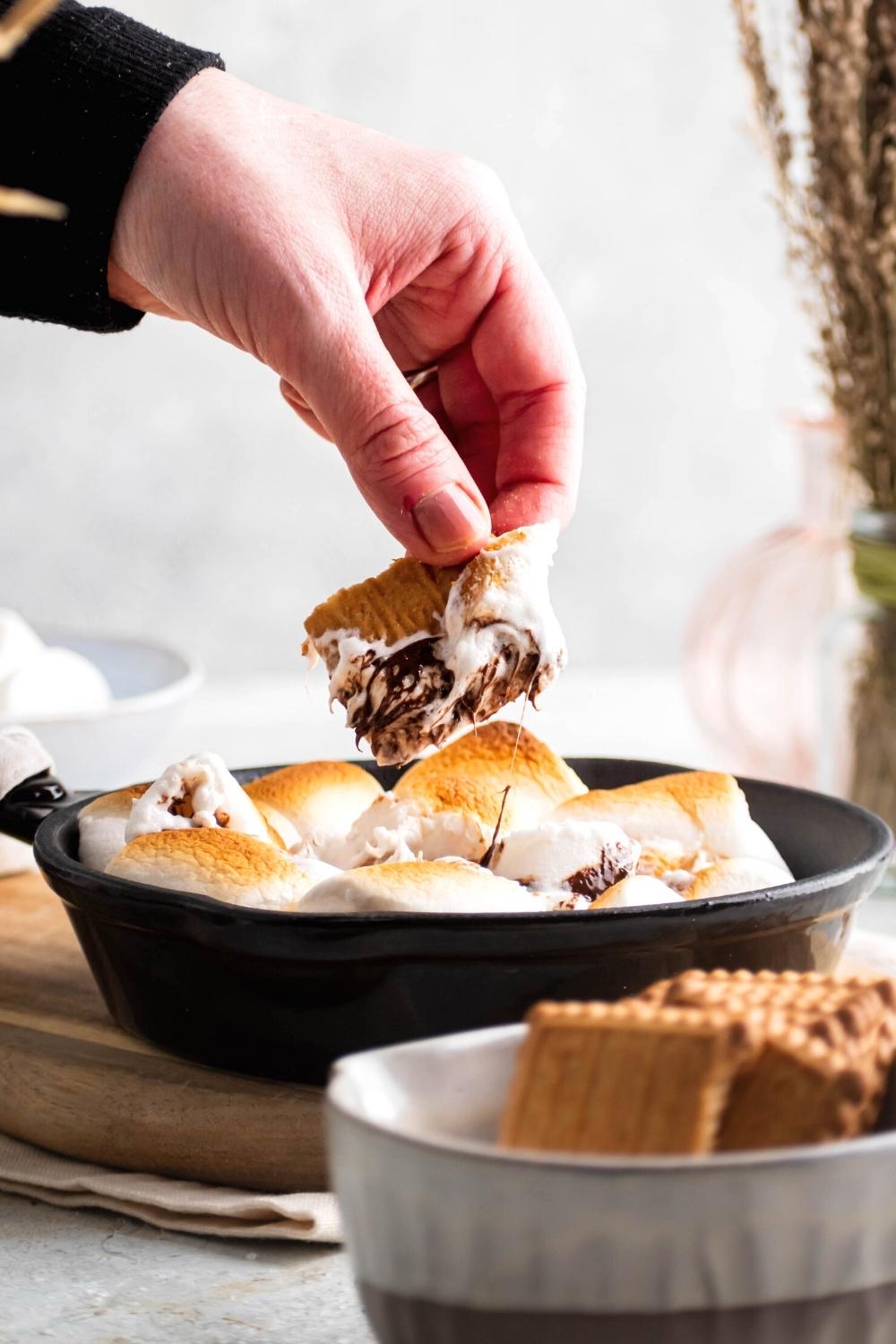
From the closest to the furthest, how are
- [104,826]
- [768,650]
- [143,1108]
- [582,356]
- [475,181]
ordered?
[143,1108]
[104,826]
[475,181]
[768,650]
[582,356]

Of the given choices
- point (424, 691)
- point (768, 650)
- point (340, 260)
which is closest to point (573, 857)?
point (424, 691)

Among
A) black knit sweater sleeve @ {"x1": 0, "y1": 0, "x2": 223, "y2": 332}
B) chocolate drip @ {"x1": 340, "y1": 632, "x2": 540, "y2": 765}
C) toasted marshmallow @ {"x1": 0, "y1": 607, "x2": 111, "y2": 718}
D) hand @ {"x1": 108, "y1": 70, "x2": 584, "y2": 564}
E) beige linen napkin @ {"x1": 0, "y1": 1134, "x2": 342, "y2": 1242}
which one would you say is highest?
black knit sweater sleeve @ {"x1": 0, "y1": 0, "x2": 223, "y2": 332}

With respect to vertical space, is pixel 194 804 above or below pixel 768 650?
above

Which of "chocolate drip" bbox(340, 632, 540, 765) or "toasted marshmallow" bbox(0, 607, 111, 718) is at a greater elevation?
"chocolate drip" bbox(340, 632, 540, 765)

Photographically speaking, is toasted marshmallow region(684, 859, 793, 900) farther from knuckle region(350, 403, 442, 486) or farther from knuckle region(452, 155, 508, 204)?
knuckle region(452, 155, 508, 204)

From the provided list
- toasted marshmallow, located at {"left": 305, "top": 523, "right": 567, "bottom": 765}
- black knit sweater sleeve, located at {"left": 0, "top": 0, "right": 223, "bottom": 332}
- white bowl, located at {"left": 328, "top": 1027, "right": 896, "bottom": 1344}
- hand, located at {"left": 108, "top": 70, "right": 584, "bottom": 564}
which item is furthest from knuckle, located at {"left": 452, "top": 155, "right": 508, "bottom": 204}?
white bowl, located at {"left": 328, "top": 1027, "right": 896, "bottom": 1344}

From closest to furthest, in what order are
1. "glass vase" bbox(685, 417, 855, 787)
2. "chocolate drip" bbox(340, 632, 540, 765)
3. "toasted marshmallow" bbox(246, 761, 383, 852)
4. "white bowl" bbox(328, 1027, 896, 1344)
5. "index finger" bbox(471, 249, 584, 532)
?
1. "white bowl" bbox(328, 1027, 896, 1344)
2. "chocolate drip" bbox(340, 632, 540, 765)
3. "toasted marshmallow" bbox(246, 761, 383, 852)
4. "index finger" bbox(471, 249, 584, 532)
5. "glass vase" bbox(685, 417, 855, 787)

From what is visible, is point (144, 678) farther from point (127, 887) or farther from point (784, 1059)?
point (784, 1059)

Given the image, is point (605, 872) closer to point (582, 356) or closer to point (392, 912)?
point (392, 912)
